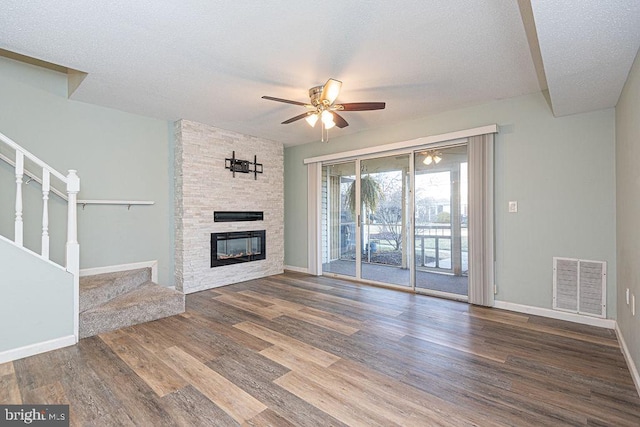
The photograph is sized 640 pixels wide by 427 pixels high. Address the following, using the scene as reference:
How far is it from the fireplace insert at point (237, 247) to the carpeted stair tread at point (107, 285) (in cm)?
98

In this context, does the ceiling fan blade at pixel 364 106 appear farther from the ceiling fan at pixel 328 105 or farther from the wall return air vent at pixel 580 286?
the wall return air vent at pixel 580 286

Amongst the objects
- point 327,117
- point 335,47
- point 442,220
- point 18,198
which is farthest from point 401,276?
point 18,198

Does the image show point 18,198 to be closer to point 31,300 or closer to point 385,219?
point 31,300

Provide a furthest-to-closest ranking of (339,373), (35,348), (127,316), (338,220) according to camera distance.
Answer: (338,220), (127,316), (35,348), (339,373)

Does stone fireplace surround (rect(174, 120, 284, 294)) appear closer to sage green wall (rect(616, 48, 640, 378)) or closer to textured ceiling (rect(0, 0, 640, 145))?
textured ceiling (rect(0, 0, 640, 145))

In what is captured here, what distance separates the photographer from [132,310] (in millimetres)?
3160

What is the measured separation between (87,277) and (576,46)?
5.09m

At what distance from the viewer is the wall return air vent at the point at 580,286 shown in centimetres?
306

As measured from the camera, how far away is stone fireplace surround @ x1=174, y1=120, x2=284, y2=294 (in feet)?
14.4

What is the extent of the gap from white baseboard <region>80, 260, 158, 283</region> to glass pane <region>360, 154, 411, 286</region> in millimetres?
3208

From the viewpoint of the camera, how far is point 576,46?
1930 millimetres

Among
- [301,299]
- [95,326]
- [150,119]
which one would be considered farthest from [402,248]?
[150,119]
